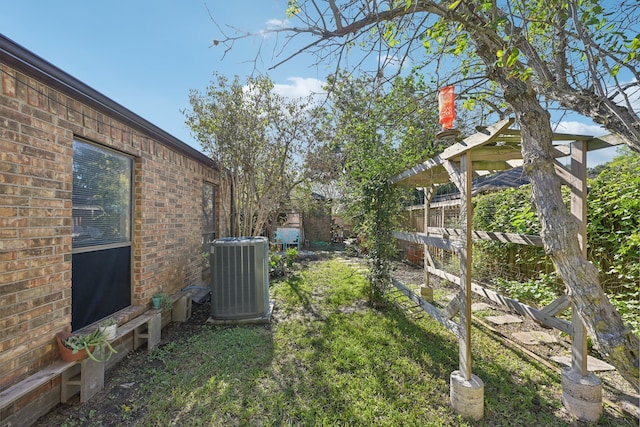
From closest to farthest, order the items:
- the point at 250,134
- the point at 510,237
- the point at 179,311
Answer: the point at 510,237 < the point at 179,311 < the point at 250,134

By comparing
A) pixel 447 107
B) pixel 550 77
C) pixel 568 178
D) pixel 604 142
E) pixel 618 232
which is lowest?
pixel 618 232

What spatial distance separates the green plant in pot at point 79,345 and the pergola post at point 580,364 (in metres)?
3.83

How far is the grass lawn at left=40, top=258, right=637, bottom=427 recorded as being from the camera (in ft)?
7.34

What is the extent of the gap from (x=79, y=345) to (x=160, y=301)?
138 cm

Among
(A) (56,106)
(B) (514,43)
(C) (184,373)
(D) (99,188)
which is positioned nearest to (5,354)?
(C) (184,373)

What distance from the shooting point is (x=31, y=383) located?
197cm

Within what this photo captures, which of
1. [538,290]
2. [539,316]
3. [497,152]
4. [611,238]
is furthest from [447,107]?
[538,290]

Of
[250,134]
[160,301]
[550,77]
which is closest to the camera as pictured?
[550,77]

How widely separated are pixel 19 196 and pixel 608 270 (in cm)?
598

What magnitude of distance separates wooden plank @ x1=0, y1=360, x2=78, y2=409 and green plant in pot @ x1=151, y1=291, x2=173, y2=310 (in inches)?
53.1

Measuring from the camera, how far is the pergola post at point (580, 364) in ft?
7.25

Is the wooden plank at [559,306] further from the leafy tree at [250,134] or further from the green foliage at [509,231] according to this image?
the leafy tree at [250,134]

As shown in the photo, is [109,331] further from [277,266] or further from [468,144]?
[277,266]

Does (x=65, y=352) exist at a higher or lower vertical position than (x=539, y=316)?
lower
